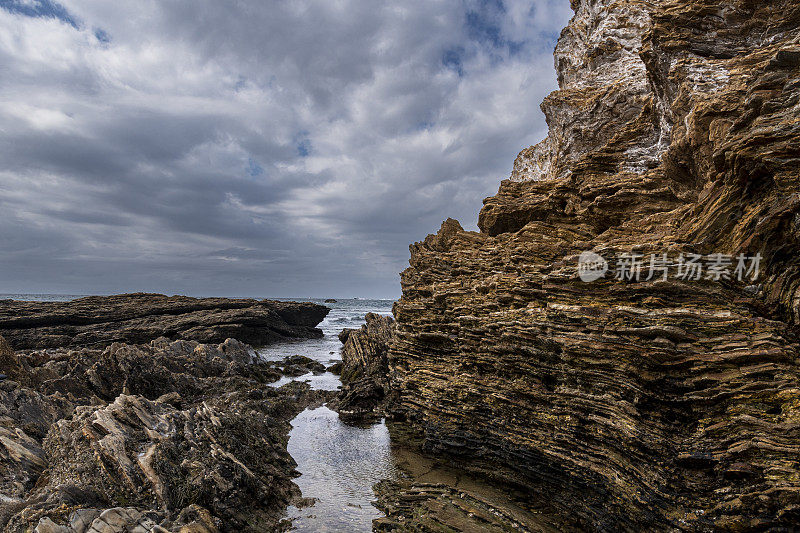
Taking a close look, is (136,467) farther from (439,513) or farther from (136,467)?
(439,513)

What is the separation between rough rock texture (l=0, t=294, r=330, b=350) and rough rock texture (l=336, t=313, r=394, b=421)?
27.1m

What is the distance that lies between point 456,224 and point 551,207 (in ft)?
24.9

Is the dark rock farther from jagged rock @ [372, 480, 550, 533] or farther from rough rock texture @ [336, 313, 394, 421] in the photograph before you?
jagged rock @ [372, 480, 550, 533]

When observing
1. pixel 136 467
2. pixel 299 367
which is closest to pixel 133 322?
pixel 299 367

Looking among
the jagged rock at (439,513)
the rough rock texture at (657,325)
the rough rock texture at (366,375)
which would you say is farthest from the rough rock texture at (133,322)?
the jagged rock at (439,513)

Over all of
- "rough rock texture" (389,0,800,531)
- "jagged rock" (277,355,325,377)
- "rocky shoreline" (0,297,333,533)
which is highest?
"rough rock texture" (389,0,800,531)

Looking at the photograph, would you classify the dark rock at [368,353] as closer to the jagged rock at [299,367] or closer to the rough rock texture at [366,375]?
the rough rock texture at [366,375]

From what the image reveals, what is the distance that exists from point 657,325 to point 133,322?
60610 millimetres

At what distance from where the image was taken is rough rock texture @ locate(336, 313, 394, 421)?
22.0 m

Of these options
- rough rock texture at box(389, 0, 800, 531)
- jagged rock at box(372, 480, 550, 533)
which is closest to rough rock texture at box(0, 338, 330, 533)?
jagged rock at box(372, 480, 550, 533)

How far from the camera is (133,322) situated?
49406 mm

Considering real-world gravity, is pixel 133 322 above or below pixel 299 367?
above

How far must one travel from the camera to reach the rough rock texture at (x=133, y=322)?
140 ft

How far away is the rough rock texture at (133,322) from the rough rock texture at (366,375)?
27101 millimetres
